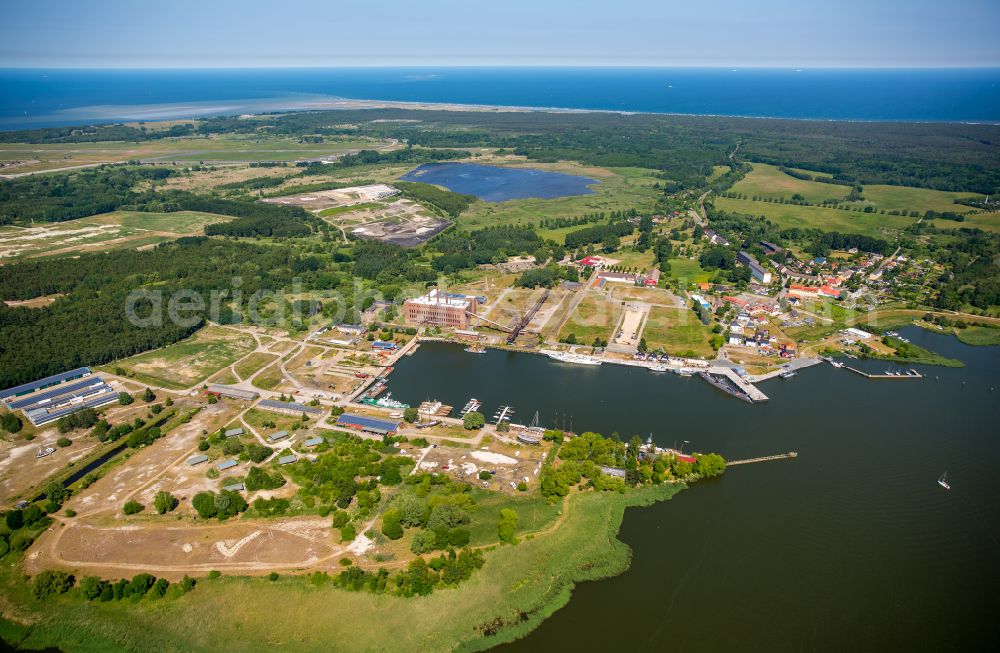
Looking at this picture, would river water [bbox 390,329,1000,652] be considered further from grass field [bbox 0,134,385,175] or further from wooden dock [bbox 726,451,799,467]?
grass field [bbox 0,134,385,175]

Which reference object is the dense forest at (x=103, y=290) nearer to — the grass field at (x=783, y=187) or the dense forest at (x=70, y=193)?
the dense forest at (x=70, y=193)

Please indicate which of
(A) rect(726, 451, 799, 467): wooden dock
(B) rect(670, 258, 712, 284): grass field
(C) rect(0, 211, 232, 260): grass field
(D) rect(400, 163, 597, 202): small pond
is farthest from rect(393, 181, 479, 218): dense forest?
(A) rect(726, 451, 799, 467): wooden dock

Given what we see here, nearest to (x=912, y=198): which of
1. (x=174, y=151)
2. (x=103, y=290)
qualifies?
(x=103, y=290)

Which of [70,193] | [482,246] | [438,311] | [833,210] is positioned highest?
[833,210]

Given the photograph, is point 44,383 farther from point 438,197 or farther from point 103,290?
point 438,197

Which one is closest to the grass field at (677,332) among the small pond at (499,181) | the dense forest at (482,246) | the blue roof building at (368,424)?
the blue roof building at (368,424)

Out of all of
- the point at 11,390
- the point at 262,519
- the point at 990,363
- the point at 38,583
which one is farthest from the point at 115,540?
the point at 990,363
